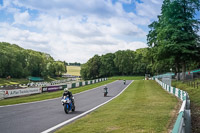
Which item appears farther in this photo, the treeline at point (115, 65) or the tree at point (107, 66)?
the tree at point (107, 66)

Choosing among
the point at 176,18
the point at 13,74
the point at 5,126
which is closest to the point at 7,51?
the point at 13,74

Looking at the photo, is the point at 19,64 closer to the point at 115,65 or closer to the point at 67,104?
the point at 115,65

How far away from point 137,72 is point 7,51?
6662 cm

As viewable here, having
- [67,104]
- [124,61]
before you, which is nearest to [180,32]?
[67,104]

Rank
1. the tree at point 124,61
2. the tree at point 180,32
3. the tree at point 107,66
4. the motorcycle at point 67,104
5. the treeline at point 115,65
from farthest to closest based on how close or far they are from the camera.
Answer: the tree at point 107,66 < the tree at point 124,61 < the treeline at point 115,65 < the tree at point 180,32 < the motorcycle at point 67,104

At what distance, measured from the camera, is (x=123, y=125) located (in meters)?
8.41

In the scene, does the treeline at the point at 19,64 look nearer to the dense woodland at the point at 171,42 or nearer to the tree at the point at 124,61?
the dense woodland at the point at 171,42

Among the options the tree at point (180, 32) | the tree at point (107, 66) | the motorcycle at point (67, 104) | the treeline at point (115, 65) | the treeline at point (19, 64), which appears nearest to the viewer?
the motorcycle at point (67, 104)

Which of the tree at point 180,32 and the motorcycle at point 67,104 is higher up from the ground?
the tree at point 180,32

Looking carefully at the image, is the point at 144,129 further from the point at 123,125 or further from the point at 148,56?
the point at 148,56

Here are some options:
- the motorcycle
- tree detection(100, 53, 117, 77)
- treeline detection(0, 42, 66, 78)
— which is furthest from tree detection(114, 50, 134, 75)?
the motorcycle

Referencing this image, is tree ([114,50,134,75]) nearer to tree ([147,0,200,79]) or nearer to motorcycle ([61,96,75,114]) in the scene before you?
tree ([147,0,200,79])

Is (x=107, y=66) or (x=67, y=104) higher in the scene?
(x=107, y=66)

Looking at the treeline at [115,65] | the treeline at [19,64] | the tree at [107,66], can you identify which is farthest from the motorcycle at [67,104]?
the tree at [107,66]
